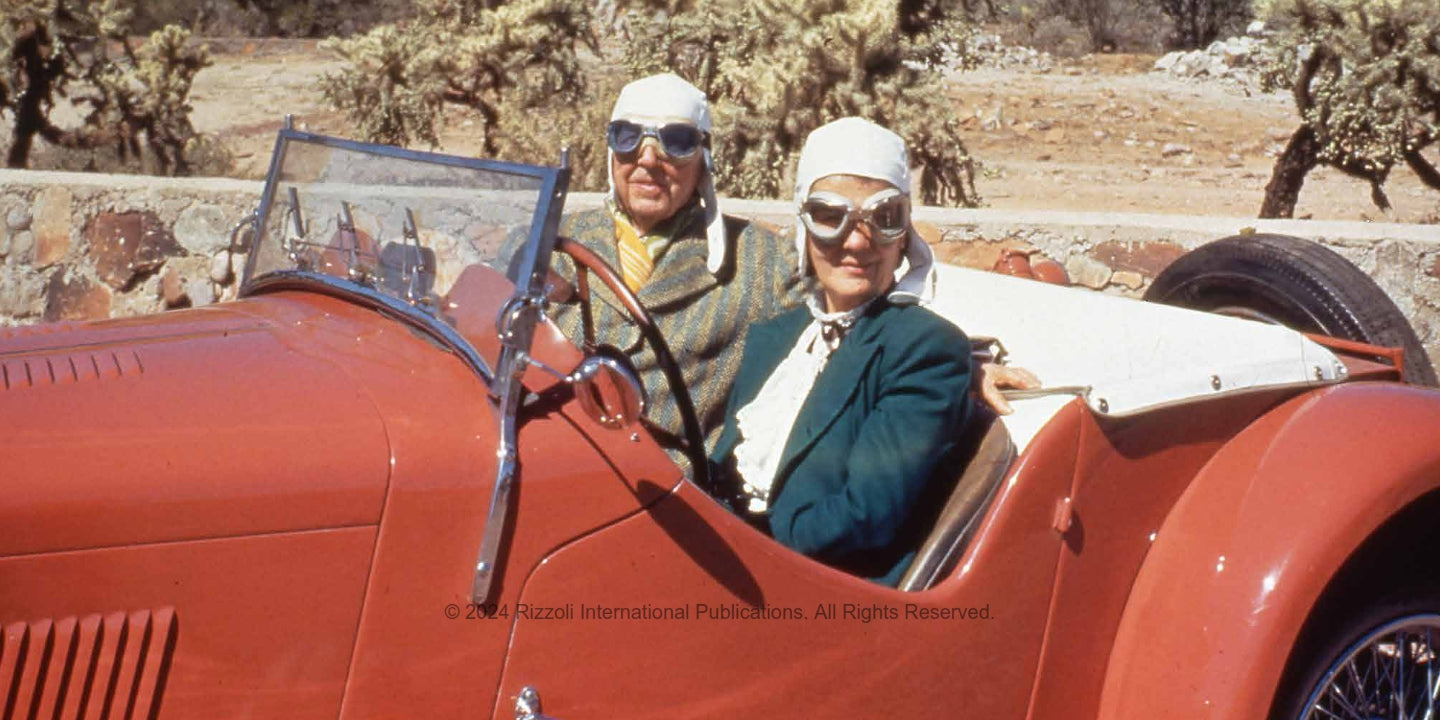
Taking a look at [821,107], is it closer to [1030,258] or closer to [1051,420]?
[1030,258]

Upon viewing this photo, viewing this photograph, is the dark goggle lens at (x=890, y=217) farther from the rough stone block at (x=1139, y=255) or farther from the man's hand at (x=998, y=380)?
the rough stone block at (x=1139, y=255)

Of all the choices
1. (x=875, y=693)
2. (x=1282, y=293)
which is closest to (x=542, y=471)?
(x=875, y=693)

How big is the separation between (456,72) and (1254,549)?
7.61 meters

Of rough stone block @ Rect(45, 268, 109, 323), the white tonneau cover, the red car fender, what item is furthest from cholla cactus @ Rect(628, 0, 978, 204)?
the red car fender

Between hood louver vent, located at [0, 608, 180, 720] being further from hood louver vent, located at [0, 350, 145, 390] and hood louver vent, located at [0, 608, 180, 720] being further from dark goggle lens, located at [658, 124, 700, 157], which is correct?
dark goggle lens, located at [658, 124, 700, 157]

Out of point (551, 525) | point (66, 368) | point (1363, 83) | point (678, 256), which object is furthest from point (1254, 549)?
point (1363, 83)

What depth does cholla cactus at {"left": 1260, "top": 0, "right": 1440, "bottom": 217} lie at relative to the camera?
28.6ft

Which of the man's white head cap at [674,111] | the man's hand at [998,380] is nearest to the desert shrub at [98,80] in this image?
the man's white head cap at [674,111]

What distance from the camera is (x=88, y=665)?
1.69m

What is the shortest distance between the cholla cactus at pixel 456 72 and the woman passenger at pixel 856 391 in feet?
22.3

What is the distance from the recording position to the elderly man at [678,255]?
10.6 feet

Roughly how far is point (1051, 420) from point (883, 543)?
1.06 feet

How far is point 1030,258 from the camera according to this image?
17.5ft

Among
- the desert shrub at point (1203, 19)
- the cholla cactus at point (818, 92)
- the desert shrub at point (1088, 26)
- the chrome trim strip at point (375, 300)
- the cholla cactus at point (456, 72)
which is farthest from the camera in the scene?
the desert shrub at point (1203, 19)
